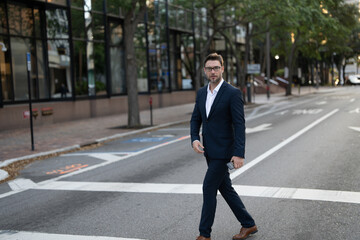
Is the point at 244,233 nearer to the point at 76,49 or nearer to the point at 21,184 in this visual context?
the point at 21,184

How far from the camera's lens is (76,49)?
21422 mm

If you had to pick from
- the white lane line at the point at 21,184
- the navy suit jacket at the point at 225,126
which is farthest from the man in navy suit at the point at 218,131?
the white lane line at the point at 21,184

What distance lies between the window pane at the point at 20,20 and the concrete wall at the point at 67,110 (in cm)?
→ 328

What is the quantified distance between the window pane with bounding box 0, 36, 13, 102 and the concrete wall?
0.60 metres

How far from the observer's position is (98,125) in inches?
737

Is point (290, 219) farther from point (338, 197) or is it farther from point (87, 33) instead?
point (87, 33)

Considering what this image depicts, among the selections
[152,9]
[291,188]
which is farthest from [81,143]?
[152,9]

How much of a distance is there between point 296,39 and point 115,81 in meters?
22.9

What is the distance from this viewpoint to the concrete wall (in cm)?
1769

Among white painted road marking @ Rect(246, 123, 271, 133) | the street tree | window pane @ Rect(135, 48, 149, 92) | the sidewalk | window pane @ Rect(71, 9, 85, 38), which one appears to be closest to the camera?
the sidewalk

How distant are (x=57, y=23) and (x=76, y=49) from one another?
1617mm

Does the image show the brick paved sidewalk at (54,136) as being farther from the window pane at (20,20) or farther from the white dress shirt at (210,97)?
the white dress shirt at (210,97)

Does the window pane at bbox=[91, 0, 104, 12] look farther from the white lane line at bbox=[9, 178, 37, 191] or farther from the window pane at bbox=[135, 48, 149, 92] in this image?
the white lane line at bbox=[9, 178, 37, 191]

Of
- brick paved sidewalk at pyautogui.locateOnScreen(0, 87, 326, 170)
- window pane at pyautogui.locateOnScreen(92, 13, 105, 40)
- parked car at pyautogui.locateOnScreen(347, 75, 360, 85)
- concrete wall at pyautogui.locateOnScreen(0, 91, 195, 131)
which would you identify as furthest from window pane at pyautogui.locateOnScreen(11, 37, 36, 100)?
parked car at pyautogui.locateOnScreen(347, 75, 360, 85)
